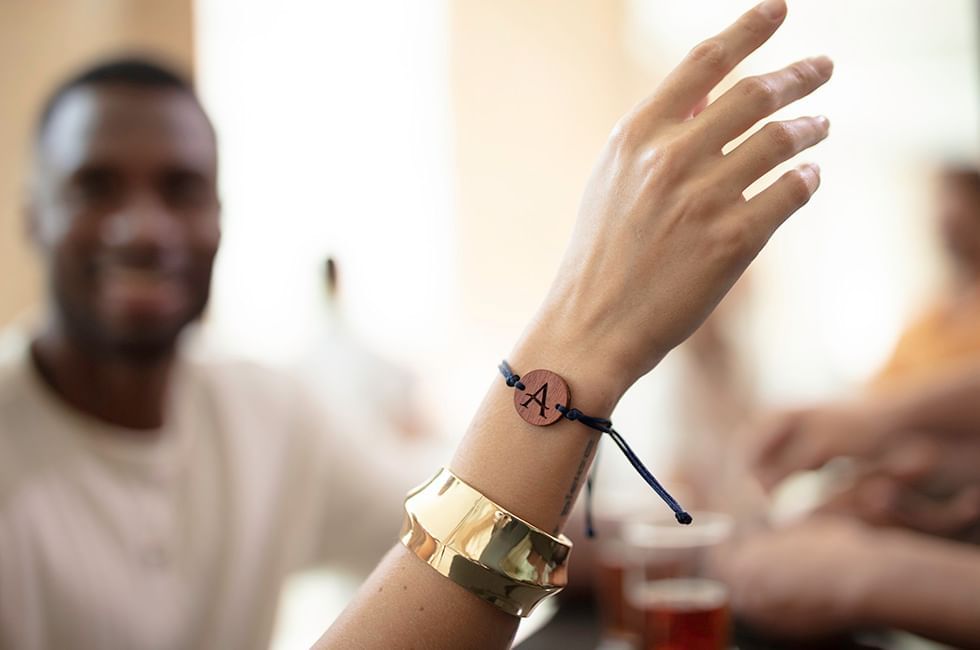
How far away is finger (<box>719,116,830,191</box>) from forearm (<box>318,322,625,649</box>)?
0.14 meters

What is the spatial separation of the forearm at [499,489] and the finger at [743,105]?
0.15 m

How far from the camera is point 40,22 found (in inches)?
120

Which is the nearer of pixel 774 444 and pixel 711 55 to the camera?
pixel 711 55

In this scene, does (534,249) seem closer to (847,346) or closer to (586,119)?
(586,119)

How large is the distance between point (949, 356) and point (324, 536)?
5.33 feet

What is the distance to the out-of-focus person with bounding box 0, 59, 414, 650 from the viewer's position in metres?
1.16

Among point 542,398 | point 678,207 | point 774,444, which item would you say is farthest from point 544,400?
point 774,444

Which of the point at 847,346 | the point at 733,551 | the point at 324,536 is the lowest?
the point at 847,346

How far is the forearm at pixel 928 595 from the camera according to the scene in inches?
32.1

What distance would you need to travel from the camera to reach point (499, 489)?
542 mm

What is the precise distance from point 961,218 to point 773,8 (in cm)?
254

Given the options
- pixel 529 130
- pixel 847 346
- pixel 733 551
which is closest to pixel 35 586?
pixel 733 551

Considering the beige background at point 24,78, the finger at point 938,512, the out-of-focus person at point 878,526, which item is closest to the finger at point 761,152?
the out-of-focus person at point 878,526

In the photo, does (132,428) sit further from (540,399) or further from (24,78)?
(24,78)
